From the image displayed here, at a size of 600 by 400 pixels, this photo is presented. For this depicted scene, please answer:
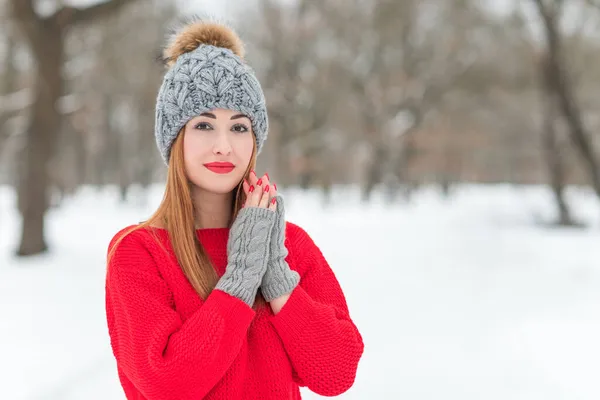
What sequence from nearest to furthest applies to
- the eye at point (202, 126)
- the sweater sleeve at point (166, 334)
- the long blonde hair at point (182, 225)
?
the sweater sleeve at point (166, 334) → the long blonde hair at point (182, 225) → the eye at point (202, 126)

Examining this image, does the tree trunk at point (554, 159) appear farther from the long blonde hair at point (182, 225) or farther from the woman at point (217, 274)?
the long blonde hair at point (182, 225)

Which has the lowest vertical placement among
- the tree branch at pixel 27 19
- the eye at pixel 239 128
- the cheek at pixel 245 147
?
the cheek at pixel 245 147

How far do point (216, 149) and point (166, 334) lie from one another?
529 mm

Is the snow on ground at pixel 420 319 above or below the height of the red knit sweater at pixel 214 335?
below

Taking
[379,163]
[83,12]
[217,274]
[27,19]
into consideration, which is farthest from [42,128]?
[379,163]

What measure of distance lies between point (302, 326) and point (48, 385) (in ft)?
9.12

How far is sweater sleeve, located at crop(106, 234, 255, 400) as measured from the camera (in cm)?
135

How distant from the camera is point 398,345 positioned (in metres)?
4.63

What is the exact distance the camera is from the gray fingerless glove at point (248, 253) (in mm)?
1429

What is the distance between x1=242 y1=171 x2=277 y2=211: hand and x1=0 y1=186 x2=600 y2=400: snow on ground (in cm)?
238

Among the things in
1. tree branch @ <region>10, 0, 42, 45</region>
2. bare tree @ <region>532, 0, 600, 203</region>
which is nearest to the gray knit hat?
tree branch @ <region>10, 0, 42, 45</region>

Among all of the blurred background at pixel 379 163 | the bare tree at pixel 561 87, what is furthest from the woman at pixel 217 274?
the bare tree at pixel 561 87

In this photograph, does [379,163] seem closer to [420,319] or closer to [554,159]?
[554,159]

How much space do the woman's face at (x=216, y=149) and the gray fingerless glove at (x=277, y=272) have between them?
20 cm
